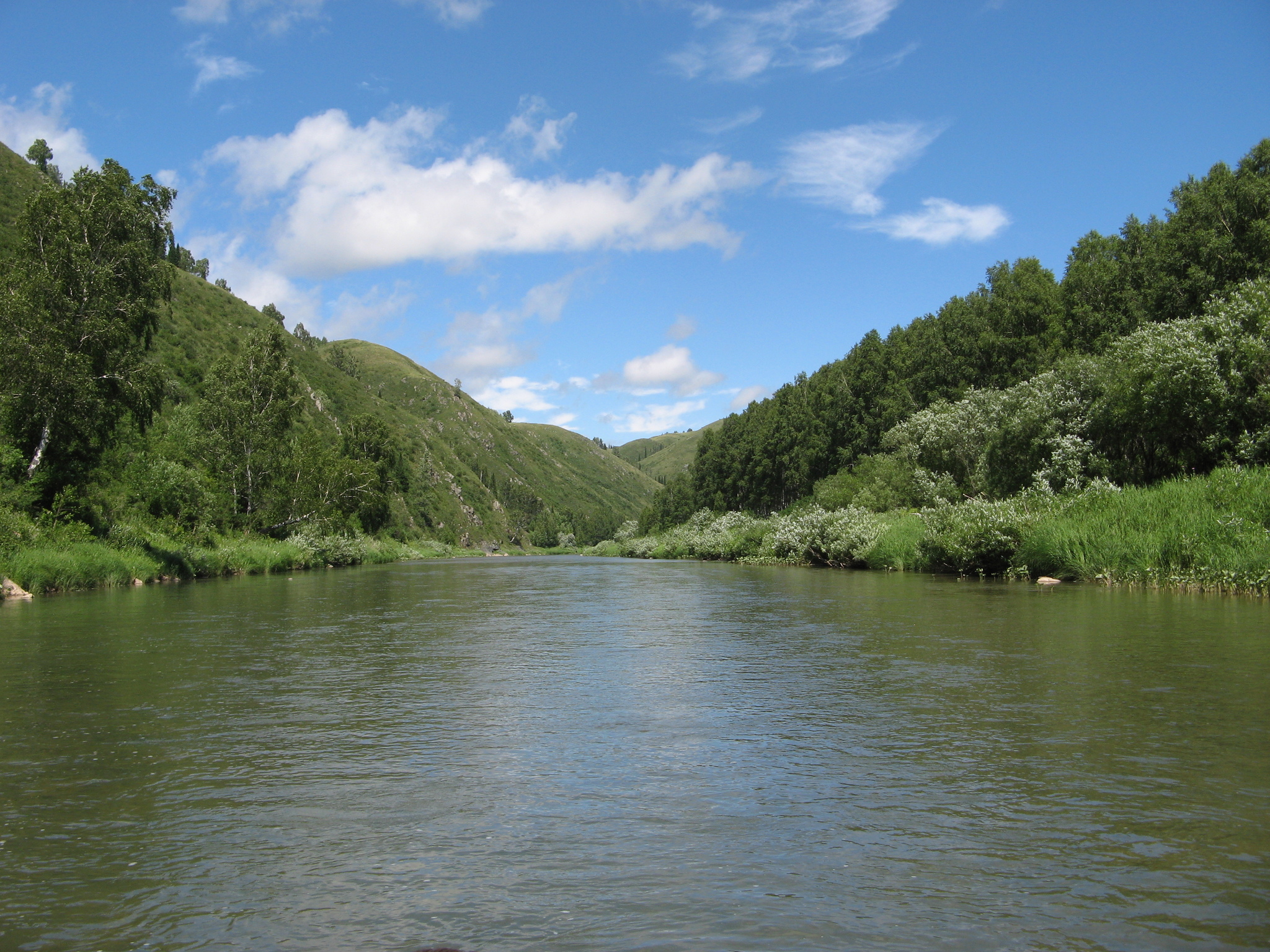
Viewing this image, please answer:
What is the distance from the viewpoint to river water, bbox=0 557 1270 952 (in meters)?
5.07

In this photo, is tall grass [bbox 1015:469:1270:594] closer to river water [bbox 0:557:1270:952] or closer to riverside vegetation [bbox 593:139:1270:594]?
riverside vegetation [bbox 593:139:1270:594]

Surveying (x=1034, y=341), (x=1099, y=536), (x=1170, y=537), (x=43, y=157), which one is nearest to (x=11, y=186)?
(x=43, y=157)

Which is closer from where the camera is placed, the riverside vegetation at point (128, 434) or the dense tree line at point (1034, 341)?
the riverside vegetation at point (128, 434)

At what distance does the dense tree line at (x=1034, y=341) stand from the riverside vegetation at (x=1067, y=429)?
0.18m

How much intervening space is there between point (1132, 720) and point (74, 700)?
44.4ft

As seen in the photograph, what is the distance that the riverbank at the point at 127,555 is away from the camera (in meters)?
30.0

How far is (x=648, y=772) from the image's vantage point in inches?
321

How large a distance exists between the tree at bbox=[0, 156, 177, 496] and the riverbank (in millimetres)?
3258

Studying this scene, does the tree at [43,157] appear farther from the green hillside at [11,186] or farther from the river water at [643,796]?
the river water at [643,796]

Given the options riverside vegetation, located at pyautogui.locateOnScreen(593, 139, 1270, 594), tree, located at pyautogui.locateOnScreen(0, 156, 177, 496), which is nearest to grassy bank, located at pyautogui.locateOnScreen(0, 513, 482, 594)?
tree, located at pyautogui.locateOnScreen(0, 156, 177, 496)

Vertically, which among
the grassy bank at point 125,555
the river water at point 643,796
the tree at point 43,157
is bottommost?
the river water at point 643,796

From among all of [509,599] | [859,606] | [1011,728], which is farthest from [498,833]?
[509,599]

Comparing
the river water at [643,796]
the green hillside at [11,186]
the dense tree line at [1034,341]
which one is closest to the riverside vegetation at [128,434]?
Answer: the green hillside at [11,186]

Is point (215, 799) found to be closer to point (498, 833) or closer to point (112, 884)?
point (112, 884)
